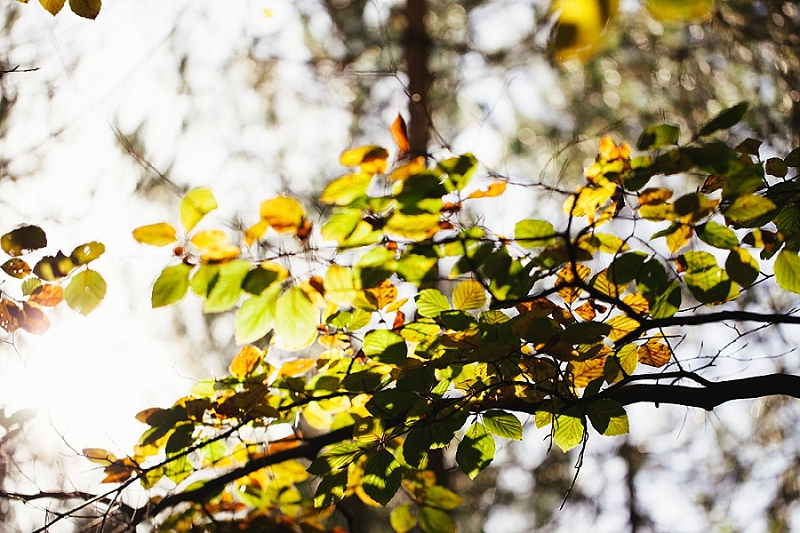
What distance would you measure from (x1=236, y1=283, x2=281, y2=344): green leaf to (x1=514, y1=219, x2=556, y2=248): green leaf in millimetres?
445

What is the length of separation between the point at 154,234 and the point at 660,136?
898 millimetres

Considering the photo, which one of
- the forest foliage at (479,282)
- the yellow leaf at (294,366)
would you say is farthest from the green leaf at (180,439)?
the yellow leaf at (294,366)

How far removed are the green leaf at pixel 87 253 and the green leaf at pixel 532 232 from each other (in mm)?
764

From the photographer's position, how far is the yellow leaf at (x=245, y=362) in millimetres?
1231

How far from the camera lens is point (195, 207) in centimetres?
97

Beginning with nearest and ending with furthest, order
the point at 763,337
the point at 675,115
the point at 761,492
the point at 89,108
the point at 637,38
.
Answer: the point at 89,108, the point at 763,337, the point at 761,492, the point at 675,115, the point at 637,38

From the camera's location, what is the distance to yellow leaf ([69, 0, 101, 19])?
81 cm

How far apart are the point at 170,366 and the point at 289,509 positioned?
0.62 meters

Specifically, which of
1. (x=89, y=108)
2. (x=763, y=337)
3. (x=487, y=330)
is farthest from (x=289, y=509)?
(x=763, y=337)

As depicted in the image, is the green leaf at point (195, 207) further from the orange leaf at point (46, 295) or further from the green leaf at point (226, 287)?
the orange leaf at point (46, 295)

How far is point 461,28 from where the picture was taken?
A: 4.70 m

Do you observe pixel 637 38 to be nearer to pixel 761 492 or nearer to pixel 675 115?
pixel 675 115

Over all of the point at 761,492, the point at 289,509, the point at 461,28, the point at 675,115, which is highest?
the point at 461,28

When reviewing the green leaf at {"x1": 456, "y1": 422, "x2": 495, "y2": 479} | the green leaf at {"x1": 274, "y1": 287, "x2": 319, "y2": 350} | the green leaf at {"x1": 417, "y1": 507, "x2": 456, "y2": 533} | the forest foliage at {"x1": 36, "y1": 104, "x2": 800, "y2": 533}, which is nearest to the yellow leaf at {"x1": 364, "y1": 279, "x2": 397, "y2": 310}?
the forest foliage at {"x1": 36, "y1": 104, "x2": 800, "y2": 533}
